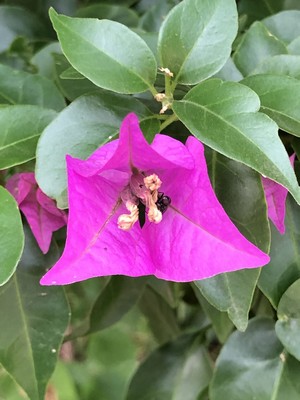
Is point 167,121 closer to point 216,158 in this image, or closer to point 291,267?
point 216,158

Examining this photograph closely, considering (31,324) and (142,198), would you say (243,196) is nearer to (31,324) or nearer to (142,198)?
(142,198)

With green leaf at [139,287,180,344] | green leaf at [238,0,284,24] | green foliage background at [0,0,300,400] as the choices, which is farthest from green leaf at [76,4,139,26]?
green leaf at [139,287,180,344]

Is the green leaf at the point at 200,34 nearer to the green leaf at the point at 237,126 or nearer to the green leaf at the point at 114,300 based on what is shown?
the green leaf at the point at 237,126

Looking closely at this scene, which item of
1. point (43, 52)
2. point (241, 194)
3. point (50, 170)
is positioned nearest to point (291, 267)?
point (241, 194)

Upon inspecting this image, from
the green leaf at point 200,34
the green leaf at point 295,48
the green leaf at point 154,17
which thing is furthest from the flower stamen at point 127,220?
the green leaf at point 154,17

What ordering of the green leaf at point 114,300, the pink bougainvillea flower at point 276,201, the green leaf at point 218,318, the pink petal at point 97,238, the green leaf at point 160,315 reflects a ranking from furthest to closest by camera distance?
the green leaf at point 160,315 < the green leaf at point 114,300 < the green leaf at point 218,318 < the pink bougainvillea flower at point 276,201 < the pink petal at point 97,238

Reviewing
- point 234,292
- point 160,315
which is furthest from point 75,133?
point 160,315

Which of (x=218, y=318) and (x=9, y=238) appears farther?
(x=218, y=318)
